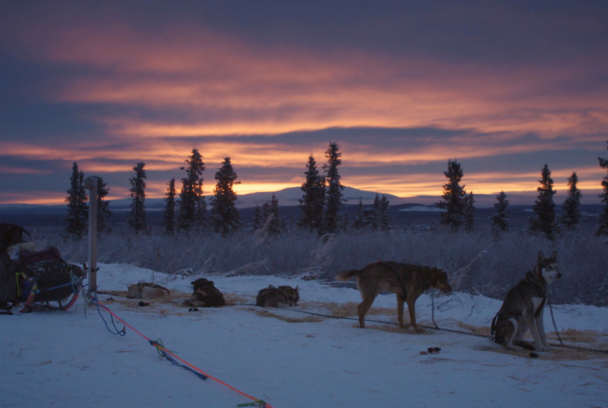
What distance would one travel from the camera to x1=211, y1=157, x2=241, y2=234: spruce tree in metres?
41.3

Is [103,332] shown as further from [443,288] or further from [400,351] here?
[443,288]

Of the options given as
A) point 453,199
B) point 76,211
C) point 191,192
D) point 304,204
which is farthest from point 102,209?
point 453,199

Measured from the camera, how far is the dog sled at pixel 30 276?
623cm

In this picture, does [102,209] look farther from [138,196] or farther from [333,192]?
[333,192]

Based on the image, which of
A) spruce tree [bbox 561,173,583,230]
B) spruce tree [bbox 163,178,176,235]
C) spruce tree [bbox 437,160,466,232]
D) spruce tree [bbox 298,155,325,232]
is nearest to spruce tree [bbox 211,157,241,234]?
spruce tree [bbox 298,155,325,232]

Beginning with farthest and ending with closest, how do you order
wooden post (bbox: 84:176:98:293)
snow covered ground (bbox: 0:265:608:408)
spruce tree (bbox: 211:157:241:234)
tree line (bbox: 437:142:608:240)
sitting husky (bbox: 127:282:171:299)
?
spruce tree (bbox: 211:157:241:234) → tree line (bbox: 437:142:608:240) → sitting husky (bbox: 127:282:171:299) → wooden post (bbox: 84:176:98:293) → snow covered ground (bbox: 0:265:608:408)

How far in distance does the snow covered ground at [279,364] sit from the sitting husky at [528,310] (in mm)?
209

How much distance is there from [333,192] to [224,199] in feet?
36.6

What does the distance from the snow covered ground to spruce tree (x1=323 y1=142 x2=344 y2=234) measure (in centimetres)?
3135

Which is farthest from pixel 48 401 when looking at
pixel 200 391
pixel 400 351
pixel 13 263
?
pixel 13 263

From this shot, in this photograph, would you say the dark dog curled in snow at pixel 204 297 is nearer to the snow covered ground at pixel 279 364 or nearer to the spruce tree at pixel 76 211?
the snow covered ground at pixel 279 364

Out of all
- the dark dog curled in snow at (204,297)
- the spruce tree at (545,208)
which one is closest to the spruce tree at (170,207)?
the spruce tree at (545,208)

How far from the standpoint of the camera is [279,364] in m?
4.27

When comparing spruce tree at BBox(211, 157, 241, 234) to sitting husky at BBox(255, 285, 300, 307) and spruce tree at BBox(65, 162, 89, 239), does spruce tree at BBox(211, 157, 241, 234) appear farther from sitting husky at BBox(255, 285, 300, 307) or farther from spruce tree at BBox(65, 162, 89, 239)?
sitting husky at BBox(255, 285, 300, 307)
